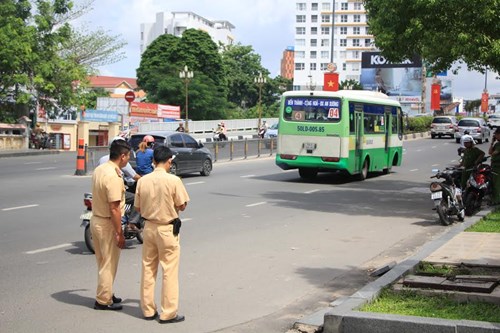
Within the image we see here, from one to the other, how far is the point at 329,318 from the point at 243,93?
3661 inches

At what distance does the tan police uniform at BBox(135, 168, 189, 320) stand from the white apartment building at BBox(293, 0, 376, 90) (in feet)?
432

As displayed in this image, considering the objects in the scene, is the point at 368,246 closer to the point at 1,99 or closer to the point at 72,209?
the point at 72,209

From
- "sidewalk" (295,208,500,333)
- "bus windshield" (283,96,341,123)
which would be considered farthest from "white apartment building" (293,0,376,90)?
"sidewalk" (295,208,500,333)

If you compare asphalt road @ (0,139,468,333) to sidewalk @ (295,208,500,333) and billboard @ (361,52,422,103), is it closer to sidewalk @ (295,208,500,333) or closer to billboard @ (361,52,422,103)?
sidewalk @ (295,208,500,333)

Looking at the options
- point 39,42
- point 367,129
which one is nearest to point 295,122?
point 367,129

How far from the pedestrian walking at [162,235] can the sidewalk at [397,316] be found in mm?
1265

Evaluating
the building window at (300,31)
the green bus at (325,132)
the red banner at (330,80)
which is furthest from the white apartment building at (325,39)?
the green bus at (325,132)

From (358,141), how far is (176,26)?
358ft

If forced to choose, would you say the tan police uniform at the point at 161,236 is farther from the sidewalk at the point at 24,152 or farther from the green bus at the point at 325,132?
the sidewalk at the point at 24,152

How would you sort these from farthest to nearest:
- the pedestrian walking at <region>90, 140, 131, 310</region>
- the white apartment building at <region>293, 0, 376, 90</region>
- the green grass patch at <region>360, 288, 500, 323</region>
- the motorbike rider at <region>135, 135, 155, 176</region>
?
the white apartment building at <region>293, 0, 376, 90</region> → the motorbike rider at <region>135, 135, 155, 176</region> → the pedestrian walking at <region>90, 140, 131, 310</region> → the green grass patch at <region>360, 288, 500, 323</region>

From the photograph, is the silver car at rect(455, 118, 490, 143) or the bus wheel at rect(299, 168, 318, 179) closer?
the bus wheel at rect(299, 168, 318, 179)

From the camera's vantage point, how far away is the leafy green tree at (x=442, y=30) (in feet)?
45.4

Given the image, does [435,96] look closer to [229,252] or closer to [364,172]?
[364,172]

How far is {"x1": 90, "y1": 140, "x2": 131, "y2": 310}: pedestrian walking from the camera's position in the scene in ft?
21.5
